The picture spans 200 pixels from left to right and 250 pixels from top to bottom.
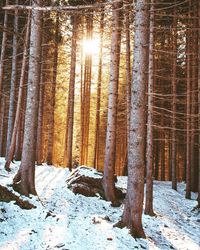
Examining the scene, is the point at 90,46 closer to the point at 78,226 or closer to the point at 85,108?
the point at 85,108

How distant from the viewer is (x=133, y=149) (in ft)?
26.7

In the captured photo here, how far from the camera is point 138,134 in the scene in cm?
811

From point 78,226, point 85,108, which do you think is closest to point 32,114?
point 78,226

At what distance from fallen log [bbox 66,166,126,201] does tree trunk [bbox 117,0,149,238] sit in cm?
433

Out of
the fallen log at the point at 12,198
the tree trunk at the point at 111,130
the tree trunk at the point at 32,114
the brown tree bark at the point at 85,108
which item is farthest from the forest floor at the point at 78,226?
the brown tree bark at the point at 85,108

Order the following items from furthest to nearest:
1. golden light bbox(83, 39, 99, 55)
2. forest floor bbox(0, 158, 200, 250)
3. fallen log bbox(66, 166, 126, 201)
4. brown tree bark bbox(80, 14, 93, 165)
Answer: brown tree bark bbox(80, 14, 93, 165), golden light bbox(83, 39, 99, 55), fallen log bbox(66, 166, 126, 201), forest floor bbox(0, 158, 200, 250)

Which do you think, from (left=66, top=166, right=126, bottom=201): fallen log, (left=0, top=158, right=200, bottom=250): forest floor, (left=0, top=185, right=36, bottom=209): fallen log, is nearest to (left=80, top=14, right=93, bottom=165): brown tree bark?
(left=66, top=166, right=126, bottom=201): fallen log

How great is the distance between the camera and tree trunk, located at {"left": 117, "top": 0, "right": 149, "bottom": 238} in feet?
26.4

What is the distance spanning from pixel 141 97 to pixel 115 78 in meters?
4.53

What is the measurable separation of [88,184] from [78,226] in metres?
4.53

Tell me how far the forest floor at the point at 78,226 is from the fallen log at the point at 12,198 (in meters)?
0.20

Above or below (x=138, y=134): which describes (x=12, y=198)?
below

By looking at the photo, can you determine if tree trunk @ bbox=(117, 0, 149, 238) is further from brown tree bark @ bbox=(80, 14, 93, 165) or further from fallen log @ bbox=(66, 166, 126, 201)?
brown tree bark @ bbox=(80, 14, 93, 165)

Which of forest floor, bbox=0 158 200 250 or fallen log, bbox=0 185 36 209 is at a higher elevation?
fallen log, bbox=0 185 36 209
